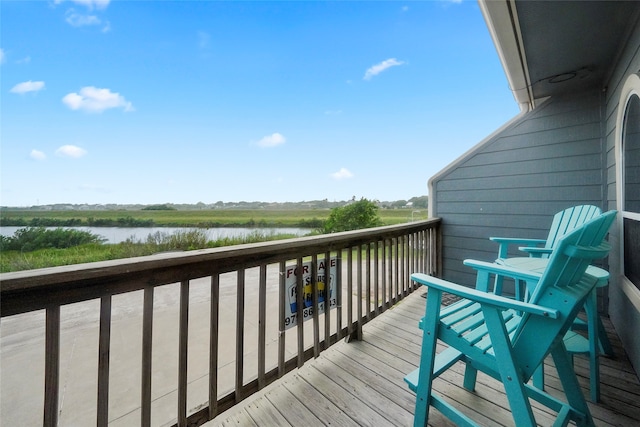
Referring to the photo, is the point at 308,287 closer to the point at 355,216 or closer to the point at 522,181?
the point at 522,181

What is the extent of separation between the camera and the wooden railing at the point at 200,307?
87 cm

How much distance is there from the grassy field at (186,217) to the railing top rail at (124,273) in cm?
128

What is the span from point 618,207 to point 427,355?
88.1 inches

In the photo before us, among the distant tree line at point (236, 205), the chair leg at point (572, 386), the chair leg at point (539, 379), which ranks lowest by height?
the chair leg at point (539, 379)

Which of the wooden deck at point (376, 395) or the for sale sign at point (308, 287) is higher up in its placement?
the for sale sign at point (308, 287)

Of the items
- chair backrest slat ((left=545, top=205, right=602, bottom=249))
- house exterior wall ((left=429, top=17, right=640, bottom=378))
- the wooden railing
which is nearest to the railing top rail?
the wooden railing

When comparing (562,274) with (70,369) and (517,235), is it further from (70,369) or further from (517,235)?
(70,369)

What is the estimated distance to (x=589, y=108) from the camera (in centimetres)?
276

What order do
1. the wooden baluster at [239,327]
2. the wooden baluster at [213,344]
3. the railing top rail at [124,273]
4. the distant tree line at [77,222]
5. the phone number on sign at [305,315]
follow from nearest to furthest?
the railing top rail at [124,273], the wooden baluster at [213,344], the wooden baluster at [239,327], the phone number on sign at [305,315], the distant tree line at [77,222]

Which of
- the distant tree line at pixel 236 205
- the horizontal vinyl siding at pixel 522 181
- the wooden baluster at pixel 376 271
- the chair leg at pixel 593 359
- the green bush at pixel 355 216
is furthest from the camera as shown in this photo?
the green bush at pixel 355 216

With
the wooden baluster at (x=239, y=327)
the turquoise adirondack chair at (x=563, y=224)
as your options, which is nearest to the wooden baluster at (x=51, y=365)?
the wooden baluster at (x=239, y=327)

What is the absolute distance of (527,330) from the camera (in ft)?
3.53

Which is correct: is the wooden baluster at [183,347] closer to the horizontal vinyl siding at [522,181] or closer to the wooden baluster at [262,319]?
the wooden baluster at [262,319]

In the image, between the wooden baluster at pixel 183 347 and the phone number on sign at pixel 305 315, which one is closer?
the wooden baluster at pixel 183 347
